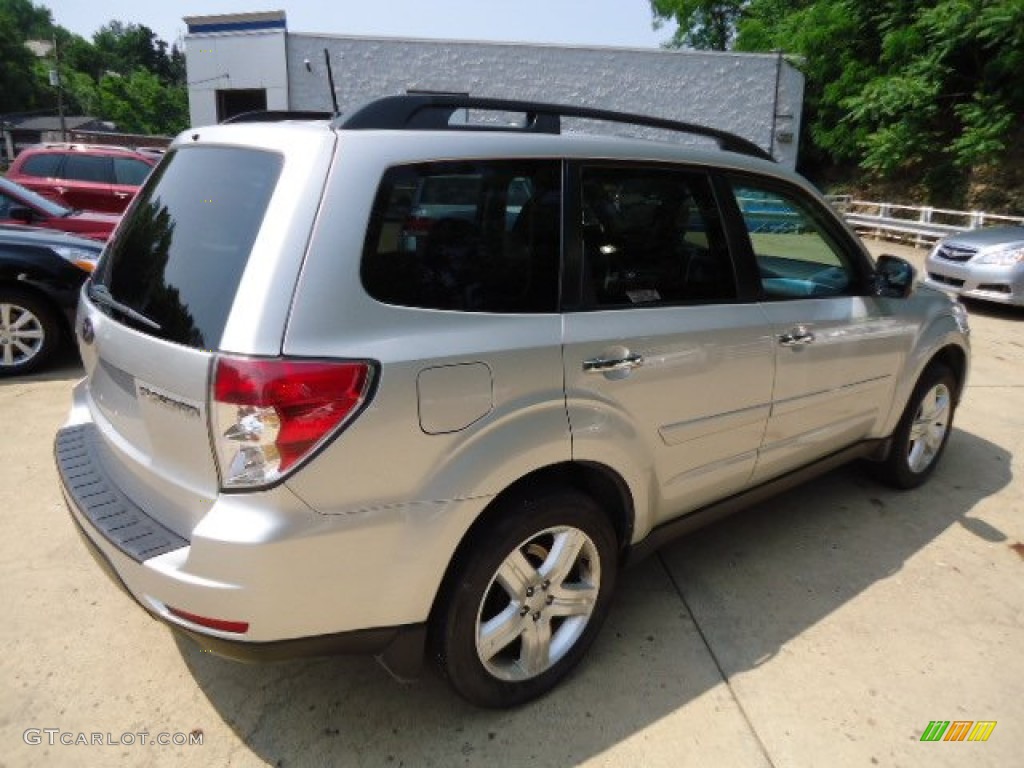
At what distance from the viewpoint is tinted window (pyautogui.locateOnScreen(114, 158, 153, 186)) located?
9.71m

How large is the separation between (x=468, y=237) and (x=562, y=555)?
3.37ft

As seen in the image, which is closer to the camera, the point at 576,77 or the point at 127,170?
the point at 127,170

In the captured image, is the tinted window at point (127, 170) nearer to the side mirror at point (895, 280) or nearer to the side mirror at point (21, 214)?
the side mirror at point (21, 214)

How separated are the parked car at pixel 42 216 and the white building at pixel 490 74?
1689 centimetres

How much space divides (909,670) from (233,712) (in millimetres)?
2298

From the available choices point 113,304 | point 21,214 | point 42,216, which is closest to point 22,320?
point 21,214

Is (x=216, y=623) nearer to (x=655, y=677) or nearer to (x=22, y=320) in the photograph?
(x=655, y=677)

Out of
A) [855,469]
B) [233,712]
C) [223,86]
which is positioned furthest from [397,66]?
[233,712]

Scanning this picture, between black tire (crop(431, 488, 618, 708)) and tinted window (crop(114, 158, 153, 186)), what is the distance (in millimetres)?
9651

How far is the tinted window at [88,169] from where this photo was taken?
9625 mm

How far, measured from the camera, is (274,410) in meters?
1.67

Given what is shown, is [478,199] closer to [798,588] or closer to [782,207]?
[782,207]

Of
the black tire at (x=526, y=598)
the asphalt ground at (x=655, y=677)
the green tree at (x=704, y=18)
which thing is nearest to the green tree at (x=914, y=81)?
the green tree at (x=704, y=18)

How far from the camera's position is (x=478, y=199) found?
6.70ft
